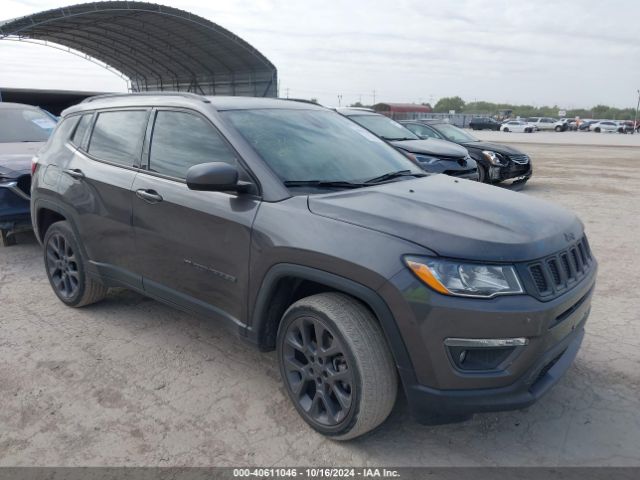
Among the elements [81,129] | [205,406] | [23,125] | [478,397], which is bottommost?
[205,406]

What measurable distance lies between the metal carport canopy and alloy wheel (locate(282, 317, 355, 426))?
2522cm

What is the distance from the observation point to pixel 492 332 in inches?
88.2

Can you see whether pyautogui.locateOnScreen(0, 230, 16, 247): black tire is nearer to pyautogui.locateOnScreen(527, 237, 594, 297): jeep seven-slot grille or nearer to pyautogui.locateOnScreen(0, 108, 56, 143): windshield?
pyautogui.locateOnScreen(0, 108, 56, 143): windshield

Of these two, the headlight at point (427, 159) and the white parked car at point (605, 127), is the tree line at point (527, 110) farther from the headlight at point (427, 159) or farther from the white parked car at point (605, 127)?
the headlight at point (427, 159)

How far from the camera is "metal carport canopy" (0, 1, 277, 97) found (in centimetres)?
2436

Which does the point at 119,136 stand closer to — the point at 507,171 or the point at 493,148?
the point at 507,171

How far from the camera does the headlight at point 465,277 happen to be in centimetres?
227

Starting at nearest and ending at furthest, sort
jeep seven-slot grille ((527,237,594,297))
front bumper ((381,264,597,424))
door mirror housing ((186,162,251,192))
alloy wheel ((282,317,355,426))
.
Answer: front bumper ((381,264,597,424))
jeep seven-slot grille ((527,237,594,297))
alloy wheel ((282,317,355,426))
door mirror housing ((186,162,251,192))

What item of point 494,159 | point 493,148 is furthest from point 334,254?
point 493,148

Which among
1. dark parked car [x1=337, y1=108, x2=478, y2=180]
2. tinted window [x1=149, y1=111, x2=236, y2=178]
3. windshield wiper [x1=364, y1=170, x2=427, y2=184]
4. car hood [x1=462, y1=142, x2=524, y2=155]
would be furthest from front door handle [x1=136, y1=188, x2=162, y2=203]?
car hood [x1=462, y1=142, x2=524, y2=155]

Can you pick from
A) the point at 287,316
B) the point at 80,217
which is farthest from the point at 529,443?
the point at 80,217

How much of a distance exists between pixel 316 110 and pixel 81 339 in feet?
8.07

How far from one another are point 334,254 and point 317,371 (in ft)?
2.16

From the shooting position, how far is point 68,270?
14.2 feet
